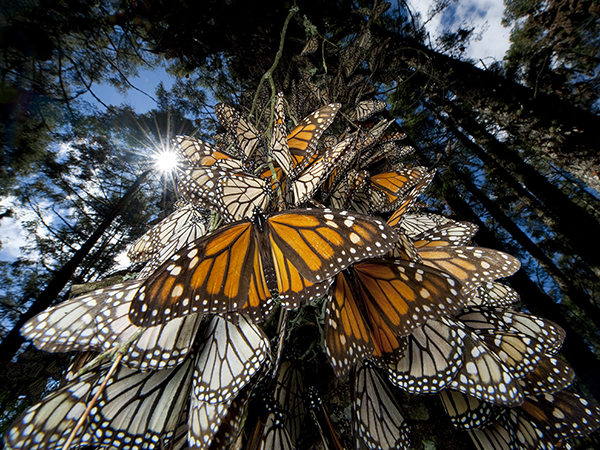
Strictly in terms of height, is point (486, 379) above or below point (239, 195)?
below

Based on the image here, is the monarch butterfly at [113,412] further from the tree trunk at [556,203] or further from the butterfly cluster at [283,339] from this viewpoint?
the tree trunk at [556,203]

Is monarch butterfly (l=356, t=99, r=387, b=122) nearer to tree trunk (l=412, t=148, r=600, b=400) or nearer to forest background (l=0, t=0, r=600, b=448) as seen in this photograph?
forest background (l=0, t=0, r=600, b=448)

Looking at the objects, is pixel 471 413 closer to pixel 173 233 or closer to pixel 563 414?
pixel 563 414

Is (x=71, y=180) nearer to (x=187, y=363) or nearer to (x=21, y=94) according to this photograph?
(x=21, y=94)

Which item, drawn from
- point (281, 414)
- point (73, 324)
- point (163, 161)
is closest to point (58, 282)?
point (163, 161)

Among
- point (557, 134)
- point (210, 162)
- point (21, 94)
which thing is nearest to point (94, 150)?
point (21, 94)

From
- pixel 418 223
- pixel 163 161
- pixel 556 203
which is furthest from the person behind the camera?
pixel 556 203

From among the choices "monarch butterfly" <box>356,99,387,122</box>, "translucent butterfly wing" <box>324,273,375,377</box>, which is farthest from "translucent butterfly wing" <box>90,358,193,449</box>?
"monarch butterfly" <box>356,99,387,122</box>
